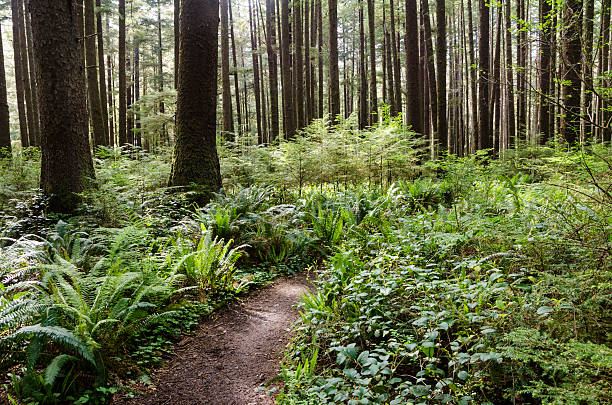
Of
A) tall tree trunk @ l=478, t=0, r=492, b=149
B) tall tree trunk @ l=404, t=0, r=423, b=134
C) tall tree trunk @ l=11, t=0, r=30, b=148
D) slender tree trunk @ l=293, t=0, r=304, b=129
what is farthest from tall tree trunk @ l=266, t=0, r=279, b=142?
tall tree trunk @ l=11, t=0, r=30, b=148

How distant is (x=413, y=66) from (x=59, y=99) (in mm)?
10801

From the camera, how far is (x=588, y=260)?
2977mm

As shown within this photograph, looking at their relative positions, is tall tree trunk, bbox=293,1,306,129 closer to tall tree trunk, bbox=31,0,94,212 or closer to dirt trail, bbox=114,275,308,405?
tall tree trunk, bbox=31,0,94,212

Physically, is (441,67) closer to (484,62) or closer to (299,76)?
(484,62)

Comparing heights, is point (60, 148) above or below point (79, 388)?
above

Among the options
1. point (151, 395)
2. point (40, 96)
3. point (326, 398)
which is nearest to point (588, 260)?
point (326, 398)

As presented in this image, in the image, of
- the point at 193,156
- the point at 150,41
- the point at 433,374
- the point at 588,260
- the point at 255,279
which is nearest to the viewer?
the point at 433,374

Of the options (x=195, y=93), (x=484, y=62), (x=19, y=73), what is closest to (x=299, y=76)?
(x=484, y=62)

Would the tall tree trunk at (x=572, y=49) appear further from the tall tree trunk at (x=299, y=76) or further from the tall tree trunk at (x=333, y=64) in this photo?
the tall tree trunk at (x=299, y=76)

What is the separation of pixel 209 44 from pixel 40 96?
11.2 ft

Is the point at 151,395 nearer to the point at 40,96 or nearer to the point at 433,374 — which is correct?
the point at 433,374

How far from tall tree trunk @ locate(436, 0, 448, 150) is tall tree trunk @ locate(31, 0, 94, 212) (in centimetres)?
1060

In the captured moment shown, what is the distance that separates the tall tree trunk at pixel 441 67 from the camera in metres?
12.1

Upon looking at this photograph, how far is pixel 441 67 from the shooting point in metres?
12.2
